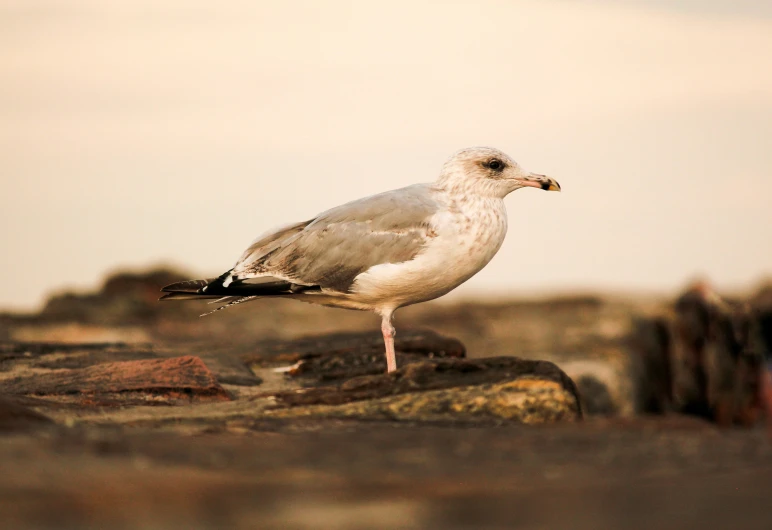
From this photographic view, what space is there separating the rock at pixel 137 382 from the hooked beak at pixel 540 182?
2998mm

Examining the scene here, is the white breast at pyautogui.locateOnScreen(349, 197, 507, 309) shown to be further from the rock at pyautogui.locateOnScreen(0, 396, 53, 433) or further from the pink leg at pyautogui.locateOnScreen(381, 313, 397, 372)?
the rock at pyautogui.locateOnScreen(0, 396, 53, 433)

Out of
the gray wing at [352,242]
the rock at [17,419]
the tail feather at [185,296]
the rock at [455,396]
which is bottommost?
the rock at [455,396]

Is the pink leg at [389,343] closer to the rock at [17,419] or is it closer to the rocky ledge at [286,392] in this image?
the rocky ledge at [286,392]

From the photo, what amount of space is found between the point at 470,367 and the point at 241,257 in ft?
8.76

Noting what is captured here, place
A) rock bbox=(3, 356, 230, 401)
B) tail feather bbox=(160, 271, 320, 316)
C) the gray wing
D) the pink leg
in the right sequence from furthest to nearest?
tail feather bbox=(160, 271, 320, 316), the gray wing, the pink leg, rock bbox=(3, 356, 230, 401)

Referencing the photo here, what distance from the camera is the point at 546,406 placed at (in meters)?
6.31

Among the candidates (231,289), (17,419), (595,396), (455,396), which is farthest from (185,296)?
(595,396)

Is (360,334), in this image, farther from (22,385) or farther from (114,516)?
(114,516)

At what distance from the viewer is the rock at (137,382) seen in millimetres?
6871

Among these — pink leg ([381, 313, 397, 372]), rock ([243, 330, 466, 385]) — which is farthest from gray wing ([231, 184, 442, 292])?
rock ([243, 330, 466, 385])

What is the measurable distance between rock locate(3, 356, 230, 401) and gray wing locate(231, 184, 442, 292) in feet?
4.43

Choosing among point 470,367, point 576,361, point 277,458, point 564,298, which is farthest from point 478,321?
point 277,458

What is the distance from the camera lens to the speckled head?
326 inches

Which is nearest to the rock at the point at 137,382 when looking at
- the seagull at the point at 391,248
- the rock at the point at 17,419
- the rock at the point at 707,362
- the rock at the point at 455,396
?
the rock at the point at 455,396
